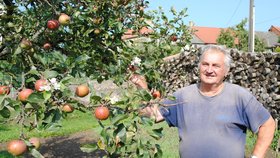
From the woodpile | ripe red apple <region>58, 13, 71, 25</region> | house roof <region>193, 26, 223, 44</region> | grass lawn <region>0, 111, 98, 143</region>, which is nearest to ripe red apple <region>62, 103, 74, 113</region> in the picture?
ripe red apple <region>58, 13, 71, 25</region>

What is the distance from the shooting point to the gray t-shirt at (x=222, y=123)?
258 centimetres

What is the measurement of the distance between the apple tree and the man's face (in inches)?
12.5

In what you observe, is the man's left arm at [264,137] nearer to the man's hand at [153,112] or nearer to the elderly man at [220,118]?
the elderly man at [220,118]

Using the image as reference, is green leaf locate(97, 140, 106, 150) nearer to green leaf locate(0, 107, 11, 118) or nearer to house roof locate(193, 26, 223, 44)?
green leaf locate(0, 107, 11, 118)

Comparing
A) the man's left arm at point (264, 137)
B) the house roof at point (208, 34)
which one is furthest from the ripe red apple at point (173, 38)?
the house roof at point (208, 34)

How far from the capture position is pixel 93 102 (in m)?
1.84

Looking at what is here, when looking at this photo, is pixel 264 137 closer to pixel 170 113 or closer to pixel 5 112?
pixel 170 113

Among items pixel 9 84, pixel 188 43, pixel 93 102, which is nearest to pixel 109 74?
pixel 93 102

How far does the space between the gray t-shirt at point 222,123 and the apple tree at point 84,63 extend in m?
0.31

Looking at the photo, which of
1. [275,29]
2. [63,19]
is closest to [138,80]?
[63,19]

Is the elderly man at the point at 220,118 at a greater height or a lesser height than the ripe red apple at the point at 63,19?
lesser

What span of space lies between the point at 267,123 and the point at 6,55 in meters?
1.95

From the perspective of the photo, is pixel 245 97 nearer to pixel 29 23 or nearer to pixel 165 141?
pixel 29 23

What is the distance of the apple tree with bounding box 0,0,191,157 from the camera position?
171 cm
